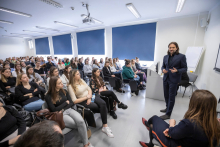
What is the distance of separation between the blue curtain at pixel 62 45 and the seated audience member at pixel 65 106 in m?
7.91

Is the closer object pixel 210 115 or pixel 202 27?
pixel 210 115

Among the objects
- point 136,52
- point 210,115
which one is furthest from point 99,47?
point 210,115

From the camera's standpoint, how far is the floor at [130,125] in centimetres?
173

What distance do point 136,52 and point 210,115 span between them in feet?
18.6

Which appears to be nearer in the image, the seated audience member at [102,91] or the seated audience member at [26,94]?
the seated audience member at [26,94]

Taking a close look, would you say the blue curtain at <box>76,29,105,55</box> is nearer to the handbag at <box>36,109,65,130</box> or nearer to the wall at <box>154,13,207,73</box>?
the wall at <box>154,13,207,73</box>

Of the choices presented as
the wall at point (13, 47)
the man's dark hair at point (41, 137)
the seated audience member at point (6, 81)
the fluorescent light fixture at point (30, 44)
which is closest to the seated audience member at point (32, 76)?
the seated audience member at point (6, 81)

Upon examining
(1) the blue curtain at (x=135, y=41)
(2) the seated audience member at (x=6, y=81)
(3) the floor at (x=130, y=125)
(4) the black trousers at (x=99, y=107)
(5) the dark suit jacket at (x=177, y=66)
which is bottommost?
(3) the floor at (x=130, y=125)

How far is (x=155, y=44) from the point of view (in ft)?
18.7

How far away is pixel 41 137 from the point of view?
0.53 m

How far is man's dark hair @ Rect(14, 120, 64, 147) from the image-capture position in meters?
0.50

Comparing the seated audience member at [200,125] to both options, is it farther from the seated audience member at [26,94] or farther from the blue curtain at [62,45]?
the blue curtain at [62,45]

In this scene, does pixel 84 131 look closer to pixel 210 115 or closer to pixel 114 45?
pixel 210 115

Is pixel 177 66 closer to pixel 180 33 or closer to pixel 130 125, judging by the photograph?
pixel 130 125
